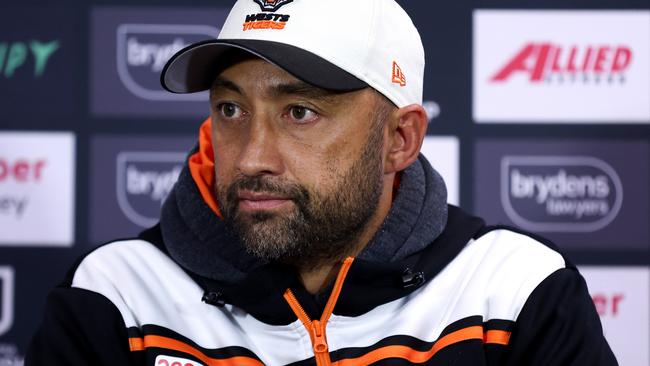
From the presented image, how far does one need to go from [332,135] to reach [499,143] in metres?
1.04

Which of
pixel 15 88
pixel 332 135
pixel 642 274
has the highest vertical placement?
pixel 15 88

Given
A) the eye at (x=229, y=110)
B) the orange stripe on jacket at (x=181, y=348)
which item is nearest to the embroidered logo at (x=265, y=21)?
the eye at (x=229, y=110)

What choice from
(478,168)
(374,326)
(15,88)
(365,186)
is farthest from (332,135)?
(15,88)

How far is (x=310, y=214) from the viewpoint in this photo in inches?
46.3

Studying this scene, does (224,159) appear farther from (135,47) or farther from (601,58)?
(601,58)

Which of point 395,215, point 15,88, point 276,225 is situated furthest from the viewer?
point 15,88

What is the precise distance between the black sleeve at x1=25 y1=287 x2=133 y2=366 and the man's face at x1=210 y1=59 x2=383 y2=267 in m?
0.20

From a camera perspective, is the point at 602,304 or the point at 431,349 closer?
the point at 431,349

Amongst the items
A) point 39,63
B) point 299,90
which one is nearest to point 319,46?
point 299,90

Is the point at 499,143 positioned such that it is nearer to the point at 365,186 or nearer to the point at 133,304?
the point at 365,186

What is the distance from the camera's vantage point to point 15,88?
213 cm

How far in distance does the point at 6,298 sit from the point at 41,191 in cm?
26

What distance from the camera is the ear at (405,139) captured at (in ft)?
4.21

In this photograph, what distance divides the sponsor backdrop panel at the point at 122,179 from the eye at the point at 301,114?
1.01 meters
